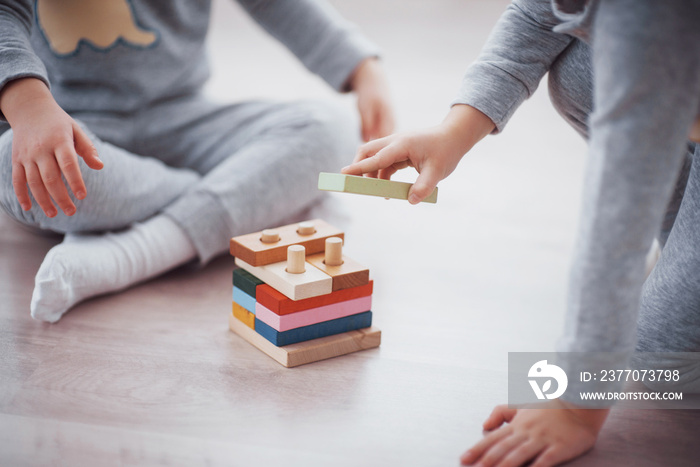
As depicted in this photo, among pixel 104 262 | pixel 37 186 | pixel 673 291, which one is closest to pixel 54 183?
pixel 37 186

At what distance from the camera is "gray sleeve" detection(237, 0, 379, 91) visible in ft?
3.71

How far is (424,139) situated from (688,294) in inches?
12.7

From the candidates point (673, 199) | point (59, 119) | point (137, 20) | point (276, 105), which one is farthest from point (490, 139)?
point (59, 119)

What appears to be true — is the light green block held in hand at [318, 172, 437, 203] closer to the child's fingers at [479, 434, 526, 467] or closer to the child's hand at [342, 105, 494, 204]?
the child's hand at [342, 105, 494, 204]

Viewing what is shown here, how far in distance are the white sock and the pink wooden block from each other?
8.7 inches

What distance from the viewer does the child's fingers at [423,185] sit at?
71 centimetres

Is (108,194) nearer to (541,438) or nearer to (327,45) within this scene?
(327,45)

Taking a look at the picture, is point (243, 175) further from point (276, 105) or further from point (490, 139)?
point (490, 139)

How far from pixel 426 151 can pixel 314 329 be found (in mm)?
234

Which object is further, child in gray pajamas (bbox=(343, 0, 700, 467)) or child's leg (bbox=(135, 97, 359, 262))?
child's leg (bbox=(135, 97, 359, 262))

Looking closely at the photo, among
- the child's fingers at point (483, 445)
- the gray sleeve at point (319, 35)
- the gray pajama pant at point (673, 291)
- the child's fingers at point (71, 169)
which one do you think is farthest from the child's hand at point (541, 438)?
the gray sleeve at point (319, 35)

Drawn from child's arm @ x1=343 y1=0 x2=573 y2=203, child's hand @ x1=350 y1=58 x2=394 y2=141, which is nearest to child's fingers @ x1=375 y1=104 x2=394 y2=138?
child's hand @ x1=350 y1=58 x2=394 y2=141

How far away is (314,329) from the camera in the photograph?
76 cm

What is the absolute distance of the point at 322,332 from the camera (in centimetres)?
77
